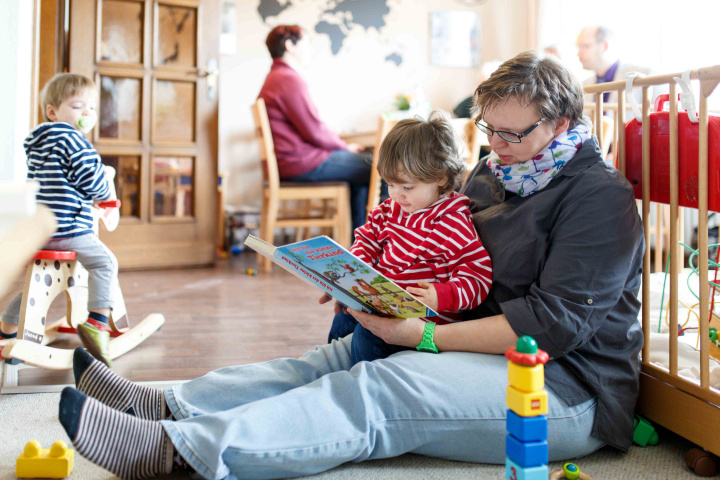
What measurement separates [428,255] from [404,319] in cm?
14

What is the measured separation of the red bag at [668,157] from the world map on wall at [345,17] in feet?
11.9

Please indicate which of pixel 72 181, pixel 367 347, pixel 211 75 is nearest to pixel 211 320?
pixel 72 181

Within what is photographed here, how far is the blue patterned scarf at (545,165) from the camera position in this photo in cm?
114

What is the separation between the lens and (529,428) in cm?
79

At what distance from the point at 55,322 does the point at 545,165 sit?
164cm

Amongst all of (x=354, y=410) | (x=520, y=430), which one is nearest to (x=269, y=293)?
(x=354, y=410)

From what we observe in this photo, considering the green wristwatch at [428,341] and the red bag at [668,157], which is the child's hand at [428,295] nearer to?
the green wristwatch at [428,341]

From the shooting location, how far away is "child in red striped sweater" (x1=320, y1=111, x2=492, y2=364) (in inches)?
47.6

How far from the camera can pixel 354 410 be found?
1.04 m

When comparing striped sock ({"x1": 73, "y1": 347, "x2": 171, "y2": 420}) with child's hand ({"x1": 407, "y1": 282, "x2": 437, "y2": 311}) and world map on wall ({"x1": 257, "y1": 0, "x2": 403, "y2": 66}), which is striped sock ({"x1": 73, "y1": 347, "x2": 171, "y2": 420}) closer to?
child's hand ({"x1": 407, "y1": 282, "x2": 437, "y2": 311})

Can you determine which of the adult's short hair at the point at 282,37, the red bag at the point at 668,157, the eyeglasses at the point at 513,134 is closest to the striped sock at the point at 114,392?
the eyeglasses at the point at 513,134

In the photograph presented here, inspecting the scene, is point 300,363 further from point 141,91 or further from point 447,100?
point 447,100

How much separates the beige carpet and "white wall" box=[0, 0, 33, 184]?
3.94 ft

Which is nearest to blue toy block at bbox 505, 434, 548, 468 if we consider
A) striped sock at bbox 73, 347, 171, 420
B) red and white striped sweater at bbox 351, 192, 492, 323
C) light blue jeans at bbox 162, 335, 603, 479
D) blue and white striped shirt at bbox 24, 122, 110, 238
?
light blue jeans at bbox 162, 335, 603, 479
